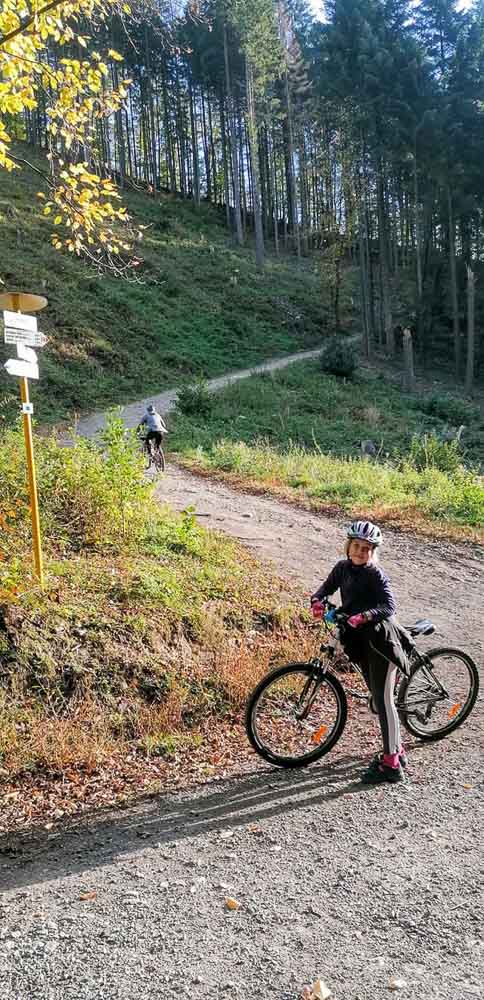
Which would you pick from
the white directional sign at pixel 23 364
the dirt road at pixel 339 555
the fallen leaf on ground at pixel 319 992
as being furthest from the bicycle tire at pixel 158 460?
the fallen leaf on ground at pixel 319 992

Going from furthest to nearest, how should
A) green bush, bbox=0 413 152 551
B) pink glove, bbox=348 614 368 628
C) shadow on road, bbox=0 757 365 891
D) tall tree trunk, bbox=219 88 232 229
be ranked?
tall tree trunk, bbox=219 88 232 229 < green bush, bbox=0 413 152 551 < pink glove, bbox=348 614 368 628 < shadow on road, bbox=0 757 365 891

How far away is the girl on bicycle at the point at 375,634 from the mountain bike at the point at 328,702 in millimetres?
142

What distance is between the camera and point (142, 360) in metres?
27.6

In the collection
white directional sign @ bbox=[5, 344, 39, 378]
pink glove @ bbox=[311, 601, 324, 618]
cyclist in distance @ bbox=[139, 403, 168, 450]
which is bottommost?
pink glove @ bbox=[311, 601, 324, 618]

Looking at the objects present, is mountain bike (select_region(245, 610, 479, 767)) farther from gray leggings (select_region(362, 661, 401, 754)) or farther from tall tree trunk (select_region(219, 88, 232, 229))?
tall tree trunk (select_region(219, 88, 232, 229))

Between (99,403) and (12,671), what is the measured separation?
19.1 m

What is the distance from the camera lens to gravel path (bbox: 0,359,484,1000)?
271 cm

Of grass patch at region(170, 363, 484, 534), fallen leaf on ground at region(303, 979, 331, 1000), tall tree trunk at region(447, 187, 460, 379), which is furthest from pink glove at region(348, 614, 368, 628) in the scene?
tall tree trunk at region(447, 187, 460, 379)

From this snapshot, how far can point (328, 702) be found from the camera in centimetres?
455

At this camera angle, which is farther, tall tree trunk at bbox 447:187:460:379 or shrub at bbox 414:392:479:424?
tall tree trunk at bbox 447:187:460:379

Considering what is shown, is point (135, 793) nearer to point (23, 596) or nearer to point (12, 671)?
point (12, 671)

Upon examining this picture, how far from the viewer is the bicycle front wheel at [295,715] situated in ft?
14.6

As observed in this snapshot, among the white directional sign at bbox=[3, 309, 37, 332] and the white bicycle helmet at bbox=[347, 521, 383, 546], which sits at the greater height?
the white directional sign at bbox=[3, 309, 37, 332]

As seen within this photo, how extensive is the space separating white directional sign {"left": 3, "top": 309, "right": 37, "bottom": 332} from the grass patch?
765 centimetres
